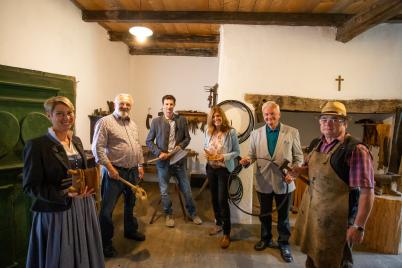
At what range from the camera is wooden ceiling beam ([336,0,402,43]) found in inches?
91.4

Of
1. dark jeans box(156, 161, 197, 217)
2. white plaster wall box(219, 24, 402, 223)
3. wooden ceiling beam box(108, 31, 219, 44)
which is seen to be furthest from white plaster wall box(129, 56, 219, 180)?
dark jeans box(156, 161, 197, 217)

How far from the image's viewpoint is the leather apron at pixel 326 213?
5.32 feet

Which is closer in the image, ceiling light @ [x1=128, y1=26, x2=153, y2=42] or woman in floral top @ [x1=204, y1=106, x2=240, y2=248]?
woman in floral top @ [x1=204, y1=106, x2=240, y2=248]

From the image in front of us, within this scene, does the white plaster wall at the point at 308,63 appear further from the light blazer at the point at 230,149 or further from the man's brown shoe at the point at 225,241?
the man's brown shoe at the point at 225,241

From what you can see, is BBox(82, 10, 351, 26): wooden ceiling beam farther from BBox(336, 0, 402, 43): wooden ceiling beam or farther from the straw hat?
the straw hat

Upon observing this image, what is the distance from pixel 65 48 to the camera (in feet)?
9.63

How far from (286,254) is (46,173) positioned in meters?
2.16

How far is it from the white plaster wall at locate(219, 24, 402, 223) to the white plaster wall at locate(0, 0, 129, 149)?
1.72 metres

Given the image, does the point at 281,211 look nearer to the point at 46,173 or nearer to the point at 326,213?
the point at 326,213

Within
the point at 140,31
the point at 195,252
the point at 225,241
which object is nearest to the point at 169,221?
the point at 195,252

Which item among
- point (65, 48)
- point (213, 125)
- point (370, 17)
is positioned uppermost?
point (370, 17)

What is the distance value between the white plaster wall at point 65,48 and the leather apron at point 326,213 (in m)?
2.40

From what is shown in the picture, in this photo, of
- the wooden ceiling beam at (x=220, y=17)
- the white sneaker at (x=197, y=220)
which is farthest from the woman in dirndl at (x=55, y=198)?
the wooden ceiling beam at (x=220, y=17)

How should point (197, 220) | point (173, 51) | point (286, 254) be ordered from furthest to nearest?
1. point (173, 51)
2. point (197, 220)
3. point (286, 254)
